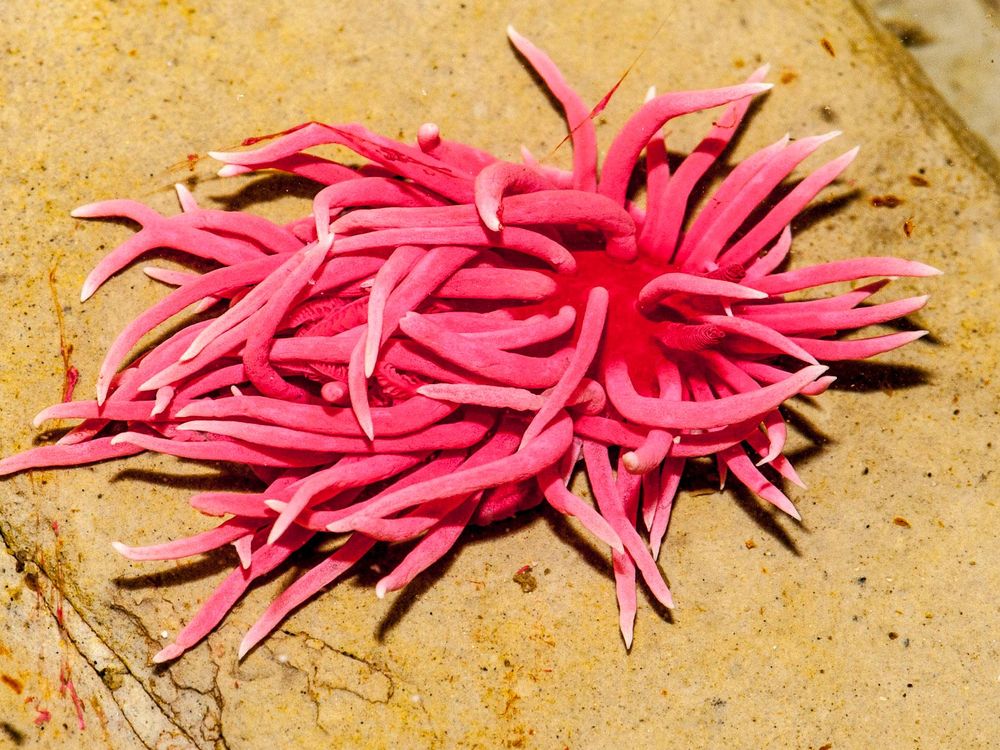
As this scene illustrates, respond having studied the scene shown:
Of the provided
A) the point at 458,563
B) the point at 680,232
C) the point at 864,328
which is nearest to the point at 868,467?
the point at 864,328

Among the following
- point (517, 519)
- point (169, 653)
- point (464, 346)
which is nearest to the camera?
point (464, 346)

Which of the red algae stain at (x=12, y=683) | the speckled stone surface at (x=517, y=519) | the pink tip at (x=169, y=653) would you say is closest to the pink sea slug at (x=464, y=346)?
the pink tip at (x=169, y=653)

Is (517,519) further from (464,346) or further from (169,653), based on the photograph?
(169,653)

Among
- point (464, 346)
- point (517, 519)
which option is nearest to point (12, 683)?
point (517, 519)

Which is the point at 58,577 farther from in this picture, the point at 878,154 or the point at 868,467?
the point at 878,154

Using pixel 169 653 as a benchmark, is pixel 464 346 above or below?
above

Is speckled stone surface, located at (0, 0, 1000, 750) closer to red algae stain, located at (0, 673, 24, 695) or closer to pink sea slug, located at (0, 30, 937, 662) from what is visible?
red algae stain, located at (0, 673, 24, 695)

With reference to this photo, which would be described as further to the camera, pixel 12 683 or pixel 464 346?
pixel 12 683

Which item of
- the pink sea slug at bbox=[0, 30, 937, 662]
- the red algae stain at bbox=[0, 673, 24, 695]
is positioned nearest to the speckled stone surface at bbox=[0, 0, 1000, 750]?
the red algae stain at bbox=[0, 673, 24, 695]
